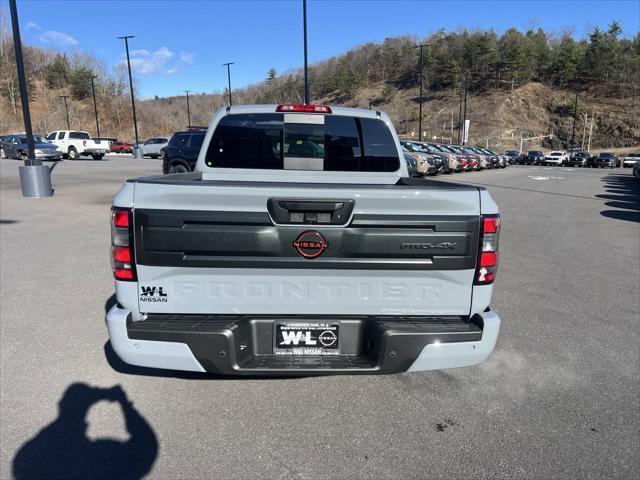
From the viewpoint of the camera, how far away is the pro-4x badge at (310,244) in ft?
8.32

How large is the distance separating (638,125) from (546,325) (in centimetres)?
9118

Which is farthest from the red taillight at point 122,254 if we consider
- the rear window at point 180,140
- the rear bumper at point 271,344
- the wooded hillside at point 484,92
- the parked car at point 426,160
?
the wooded hillside at point 484,92

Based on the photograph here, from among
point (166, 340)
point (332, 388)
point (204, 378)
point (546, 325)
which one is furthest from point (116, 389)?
point (546, 325)

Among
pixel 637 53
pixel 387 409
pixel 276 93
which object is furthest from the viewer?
pixel 276 93

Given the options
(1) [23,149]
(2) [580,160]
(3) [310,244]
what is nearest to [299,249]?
(3) [310,244]

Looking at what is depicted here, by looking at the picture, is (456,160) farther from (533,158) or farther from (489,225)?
(489,225)

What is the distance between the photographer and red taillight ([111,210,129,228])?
251 cm

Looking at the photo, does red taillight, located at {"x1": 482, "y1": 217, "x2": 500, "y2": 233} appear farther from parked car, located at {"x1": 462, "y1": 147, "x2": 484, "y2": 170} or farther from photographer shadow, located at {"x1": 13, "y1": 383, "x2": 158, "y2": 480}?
parked car, located at {"x1": 462, "y1": 147, "x2": 484, "y2": 170}

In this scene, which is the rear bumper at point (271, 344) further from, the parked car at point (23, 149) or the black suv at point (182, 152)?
the parked car at point (23, 149)

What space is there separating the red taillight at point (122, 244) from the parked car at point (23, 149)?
30.1m

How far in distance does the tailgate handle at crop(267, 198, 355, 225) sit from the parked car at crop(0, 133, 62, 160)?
30.6 metres

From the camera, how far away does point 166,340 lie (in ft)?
8.36

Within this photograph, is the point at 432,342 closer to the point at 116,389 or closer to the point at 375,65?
the point at 116,389

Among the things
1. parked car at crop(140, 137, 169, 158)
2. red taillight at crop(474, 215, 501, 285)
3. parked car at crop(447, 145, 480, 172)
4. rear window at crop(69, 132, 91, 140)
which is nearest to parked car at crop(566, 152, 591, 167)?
parked car at crop(447, 145, 480, 172)
